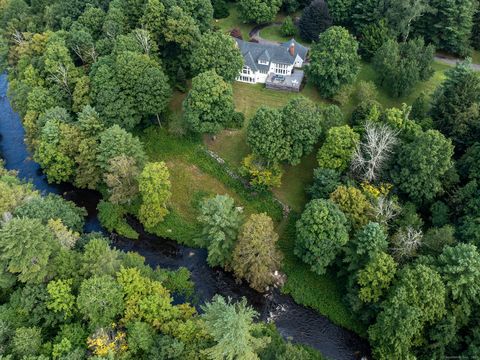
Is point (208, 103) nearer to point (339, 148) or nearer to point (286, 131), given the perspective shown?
point (286, 131)

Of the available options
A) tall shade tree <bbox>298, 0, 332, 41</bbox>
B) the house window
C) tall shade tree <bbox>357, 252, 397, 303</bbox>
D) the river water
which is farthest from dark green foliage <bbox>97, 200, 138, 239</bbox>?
tall shade tree <bbox>298, 0, 332, 41</bbox>

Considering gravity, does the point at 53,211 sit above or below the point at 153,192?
below

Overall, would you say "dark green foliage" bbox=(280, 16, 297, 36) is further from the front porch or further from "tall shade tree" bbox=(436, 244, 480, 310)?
"tall shade tree" bbox=(436, 244, 480, 310)

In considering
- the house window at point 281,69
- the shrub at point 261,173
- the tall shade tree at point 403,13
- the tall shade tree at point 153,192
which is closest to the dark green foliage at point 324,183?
the shrub at point 261,173

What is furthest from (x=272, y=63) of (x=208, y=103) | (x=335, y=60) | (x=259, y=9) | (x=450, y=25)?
(x=450, y=25)

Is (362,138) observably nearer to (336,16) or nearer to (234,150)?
(234,150)

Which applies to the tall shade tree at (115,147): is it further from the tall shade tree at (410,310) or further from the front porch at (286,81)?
the tall shade tree at (410,310)
